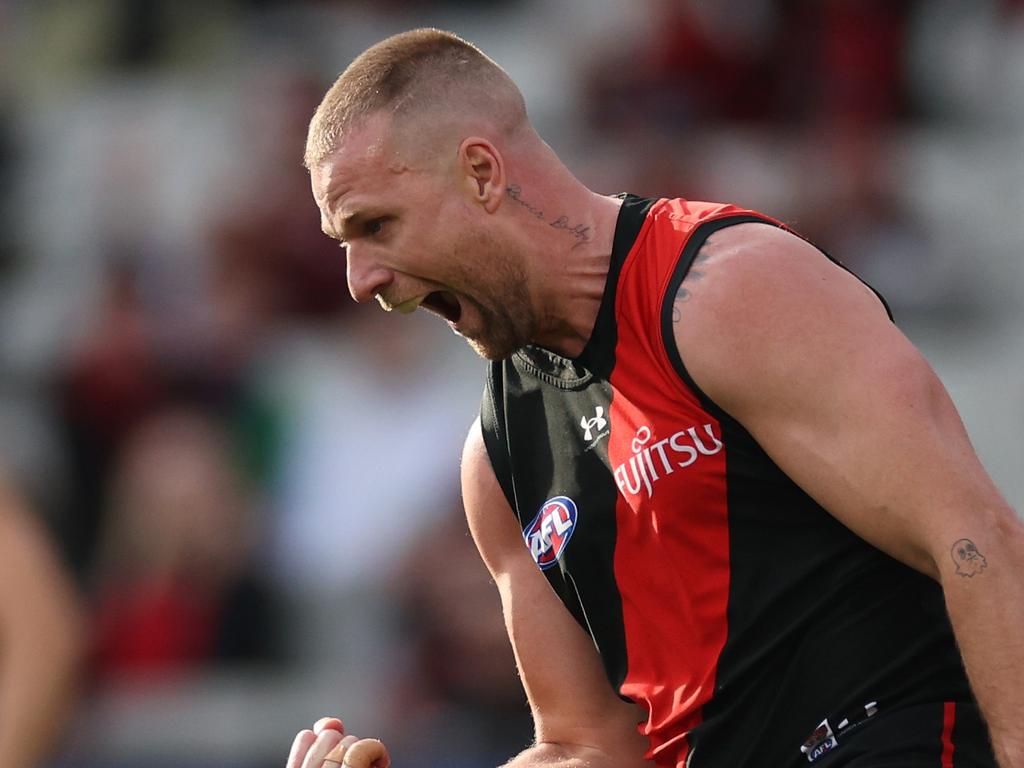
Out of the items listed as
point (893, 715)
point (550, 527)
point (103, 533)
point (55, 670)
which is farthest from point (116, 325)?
point (893, 715)

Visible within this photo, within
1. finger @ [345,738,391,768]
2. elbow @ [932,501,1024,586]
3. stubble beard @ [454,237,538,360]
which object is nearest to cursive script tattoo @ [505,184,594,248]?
stubble beard @ [454,237,538,360]

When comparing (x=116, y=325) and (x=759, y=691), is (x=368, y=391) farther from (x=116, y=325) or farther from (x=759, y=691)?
(x=759, y=691)

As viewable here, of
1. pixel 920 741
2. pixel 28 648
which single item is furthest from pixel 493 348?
pixel 28 648

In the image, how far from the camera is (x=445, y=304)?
3643mm

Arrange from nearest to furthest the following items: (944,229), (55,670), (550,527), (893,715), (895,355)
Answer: (895,355), (893,715), (550,527), (55,670), (944,229)

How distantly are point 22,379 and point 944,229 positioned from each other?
4.75m

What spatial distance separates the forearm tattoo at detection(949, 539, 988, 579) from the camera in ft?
9.81

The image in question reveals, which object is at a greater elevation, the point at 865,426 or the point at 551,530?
the point at 551,530

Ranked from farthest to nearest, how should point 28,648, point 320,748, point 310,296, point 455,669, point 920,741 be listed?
1. point 310,296
2. point 455,669
3. point 28,648
4. point 320,748
5. point 920,741

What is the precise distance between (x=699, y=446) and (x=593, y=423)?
1.08 ft

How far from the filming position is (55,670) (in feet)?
14.5

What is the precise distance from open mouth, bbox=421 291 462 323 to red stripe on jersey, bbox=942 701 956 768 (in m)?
1.25

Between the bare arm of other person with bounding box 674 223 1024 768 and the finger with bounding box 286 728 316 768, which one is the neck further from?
the finger with bounding box 286 728 316 768

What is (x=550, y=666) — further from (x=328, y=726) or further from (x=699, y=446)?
(x=699, y=446)
